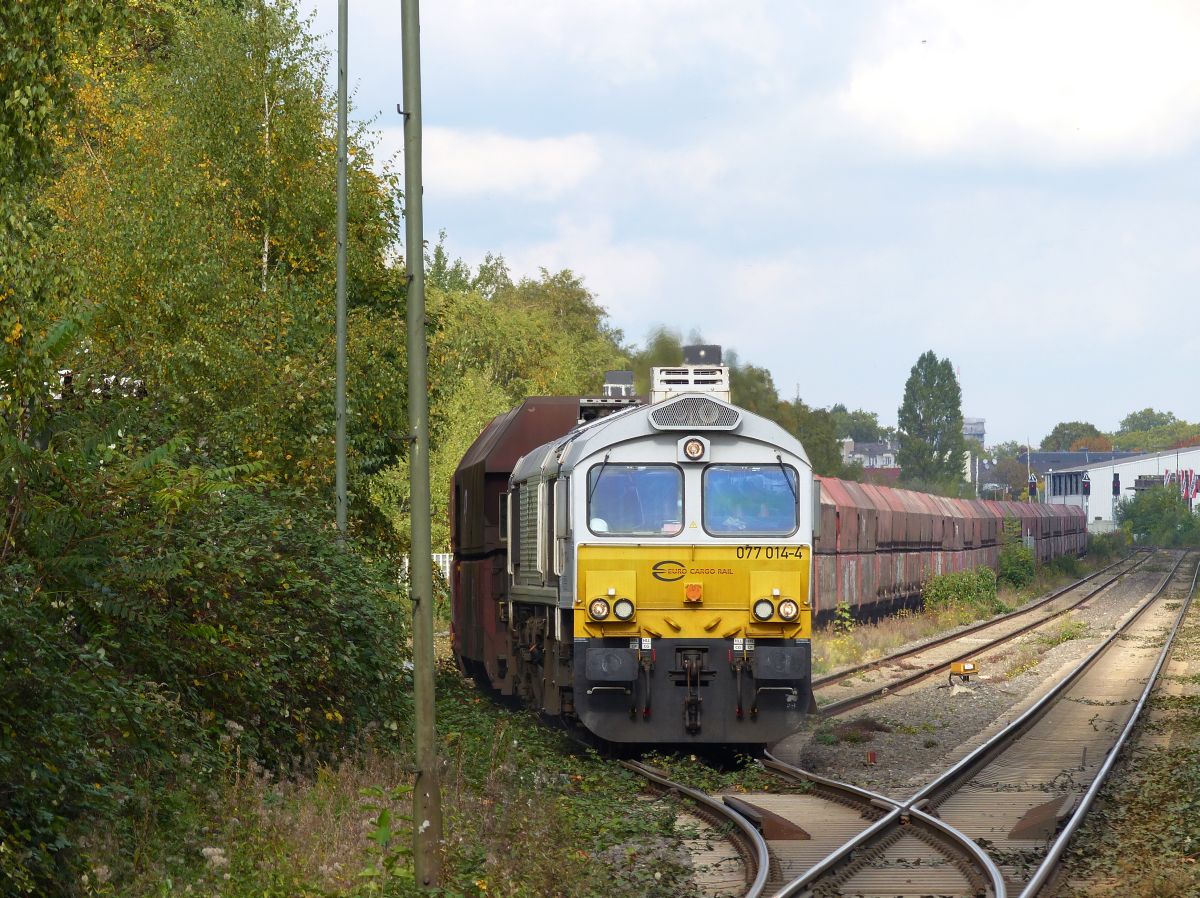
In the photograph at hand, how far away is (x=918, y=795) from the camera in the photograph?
13445 mm

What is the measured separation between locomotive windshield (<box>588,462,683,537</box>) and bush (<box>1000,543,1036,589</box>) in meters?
44.9

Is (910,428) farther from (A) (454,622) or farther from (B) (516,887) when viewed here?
(B) (516,887)

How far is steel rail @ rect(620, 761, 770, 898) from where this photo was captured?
10.2m

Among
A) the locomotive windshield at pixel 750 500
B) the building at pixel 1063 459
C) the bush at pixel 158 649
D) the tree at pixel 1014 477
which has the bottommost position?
the bush at pixel 158 649

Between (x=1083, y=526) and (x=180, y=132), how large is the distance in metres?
79.1

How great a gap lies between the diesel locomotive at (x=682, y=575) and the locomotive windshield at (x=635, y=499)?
0.01m

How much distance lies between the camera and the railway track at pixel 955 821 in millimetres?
10469

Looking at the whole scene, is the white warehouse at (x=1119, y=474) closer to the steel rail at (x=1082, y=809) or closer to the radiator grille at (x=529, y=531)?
the steel rail at (x=1082, y=809)

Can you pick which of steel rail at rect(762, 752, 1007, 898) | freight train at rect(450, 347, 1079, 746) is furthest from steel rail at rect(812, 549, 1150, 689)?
steel rail at rect(762, 752, 1007, 898)

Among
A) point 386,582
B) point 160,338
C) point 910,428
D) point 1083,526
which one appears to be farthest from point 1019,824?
point 910,428

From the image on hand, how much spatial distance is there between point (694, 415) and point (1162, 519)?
121808 mm

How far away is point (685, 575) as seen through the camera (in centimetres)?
1540

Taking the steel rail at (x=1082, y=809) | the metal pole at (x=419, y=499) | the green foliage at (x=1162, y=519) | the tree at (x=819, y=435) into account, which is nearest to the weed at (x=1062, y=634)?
the steel rail at (x=1082, y=809)

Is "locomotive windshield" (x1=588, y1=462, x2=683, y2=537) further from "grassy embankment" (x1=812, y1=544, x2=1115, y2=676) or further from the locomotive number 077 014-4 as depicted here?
"grassy embankment" (x1=812, y1=544, x2=1115, y2=676)
